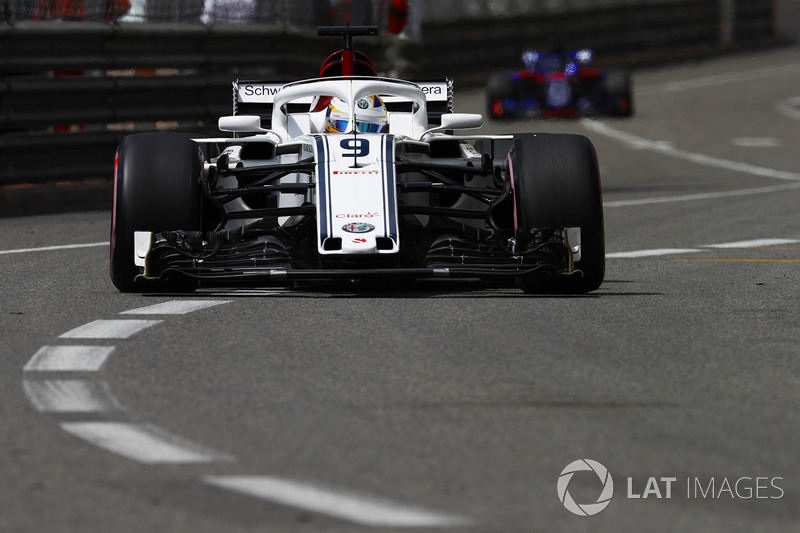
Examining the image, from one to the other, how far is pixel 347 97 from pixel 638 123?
63.9ft

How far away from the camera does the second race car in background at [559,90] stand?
27969 millimetres

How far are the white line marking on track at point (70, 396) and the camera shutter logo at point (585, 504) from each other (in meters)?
1.61

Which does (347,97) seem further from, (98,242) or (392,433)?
(392,433)

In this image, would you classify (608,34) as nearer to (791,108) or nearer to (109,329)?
(791,108)

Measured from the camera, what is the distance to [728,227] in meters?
13.5

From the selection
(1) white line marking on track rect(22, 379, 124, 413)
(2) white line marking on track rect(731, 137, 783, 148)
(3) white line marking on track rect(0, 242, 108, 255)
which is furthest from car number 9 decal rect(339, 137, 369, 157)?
(2) white line marking on track rect(731, 137, 783, 148)

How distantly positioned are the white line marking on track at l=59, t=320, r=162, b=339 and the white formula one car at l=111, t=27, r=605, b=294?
Result: 1.02 meters

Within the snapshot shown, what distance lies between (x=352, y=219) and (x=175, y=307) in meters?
1.05

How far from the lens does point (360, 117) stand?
10.1m

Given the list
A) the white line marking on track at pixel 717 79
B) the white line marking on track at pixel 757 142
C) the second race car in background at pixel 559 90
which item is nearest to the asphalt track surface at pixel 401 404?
the white line marking on track at pixel 757 142

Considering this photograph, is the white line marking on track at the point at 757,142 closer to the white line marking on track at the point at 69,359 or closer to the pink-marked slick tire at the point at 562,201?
the pink-marked slick tire at the point at 562,201

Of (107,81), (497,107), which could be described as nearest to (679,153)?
(497,107)

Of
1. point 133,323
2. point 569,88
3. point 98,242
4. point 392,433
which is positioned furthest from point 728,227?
point 569,88

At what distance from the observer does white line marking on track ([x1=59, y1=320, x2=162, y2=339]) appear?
23.4 ft
